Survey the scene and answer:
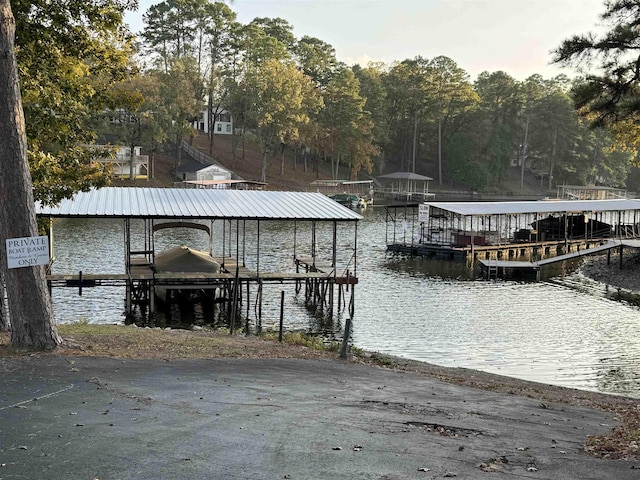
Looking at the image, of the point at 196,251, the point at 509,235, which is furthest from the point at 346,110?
the point at 196,251

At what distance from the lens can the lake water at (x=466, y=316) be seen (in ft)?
70.4

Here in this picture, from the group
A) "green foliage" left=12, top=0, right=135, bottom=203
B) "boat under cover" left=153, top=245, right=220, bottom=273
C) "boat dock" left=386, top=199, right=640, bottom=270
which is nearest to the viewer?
"green foliage" left=12, top=0, right=135, bottom=203

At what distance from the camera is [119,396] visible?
10.6m

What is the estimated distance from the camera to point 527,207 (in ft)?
178

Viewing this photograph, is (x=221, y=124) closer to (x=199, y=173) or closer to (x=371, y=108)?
(x=371, y=108)

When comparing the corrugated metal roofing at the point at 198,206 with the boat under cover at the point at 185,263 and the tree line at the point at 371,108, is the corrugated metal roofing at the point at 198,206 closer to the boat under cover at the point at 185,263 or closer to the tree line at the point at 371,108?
the boat under cover at the point at 185,263

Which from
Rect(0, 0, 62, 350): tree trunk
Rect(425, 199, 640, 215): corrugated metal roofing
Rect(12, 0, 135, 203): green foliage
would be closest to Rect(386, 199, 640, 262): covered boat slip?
Rect(425, 199, 640, 215): corrugated metal roofing

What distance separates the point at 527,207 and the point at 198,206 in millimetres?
32503

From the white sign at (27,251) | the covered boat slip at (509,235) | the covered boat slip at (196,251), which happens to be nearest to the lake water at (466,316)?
the covered boat slip at (196,251)

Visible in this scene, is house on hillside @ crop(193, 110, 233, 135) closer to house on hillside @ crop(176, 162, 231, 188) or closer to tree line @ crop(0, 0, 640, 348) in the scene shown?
tree line @ crop(0, 0, 640, 348)

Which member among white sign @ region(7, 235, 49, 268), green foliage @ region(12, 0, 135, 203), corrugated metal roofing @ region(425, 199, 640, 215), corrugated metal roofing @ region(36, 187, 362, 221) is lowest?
white sign @ region(7, 235, 49, 268)

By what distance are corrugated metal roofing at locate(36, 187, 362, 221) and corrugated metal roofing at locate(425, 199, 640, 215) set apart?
18.6 metres

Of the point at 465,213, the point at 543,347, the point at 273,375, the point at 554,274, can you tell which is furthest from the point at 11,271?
the point at 465,213

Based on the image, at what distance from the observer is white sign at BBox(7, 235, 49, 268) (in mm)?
12344
